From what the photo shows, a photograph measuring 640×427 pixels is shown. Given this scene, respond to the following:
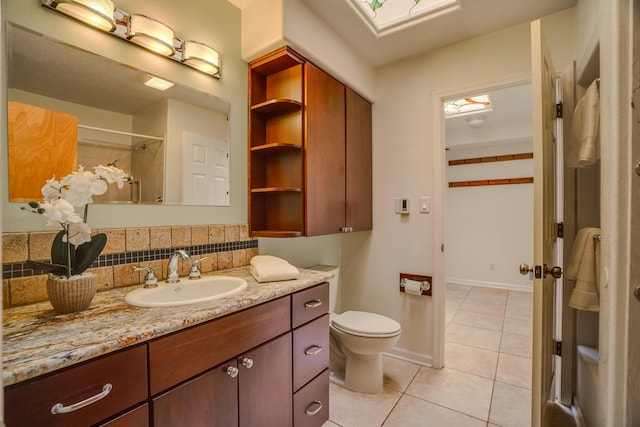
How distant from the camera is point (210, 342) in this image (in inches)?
42.9

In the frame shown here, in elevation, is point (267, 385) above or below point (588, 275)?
below

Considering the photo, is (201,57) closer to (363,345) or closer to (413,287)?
(363,345)

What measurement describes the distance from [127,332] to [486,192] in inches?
191

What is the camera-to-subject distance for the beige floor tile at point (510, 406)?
171 centimetres

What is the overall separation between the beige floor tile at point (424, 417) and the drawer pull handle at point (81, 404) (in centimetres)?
145

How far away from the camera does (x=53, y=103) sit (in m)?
1.22

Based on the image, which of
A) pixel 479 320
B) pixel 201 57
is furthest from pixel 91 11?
pixel 479 320

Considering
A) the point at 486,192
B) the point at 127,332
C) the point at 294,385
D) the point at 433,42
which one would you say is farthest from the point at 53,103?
the point at 486,192

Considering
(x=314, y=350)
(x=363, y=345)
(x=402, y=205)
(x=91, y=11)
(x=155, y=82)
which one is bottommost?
(x=363, y=345)

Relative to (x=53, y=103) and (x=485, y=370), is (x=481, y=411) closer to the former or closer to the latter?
(x=485, y=370)

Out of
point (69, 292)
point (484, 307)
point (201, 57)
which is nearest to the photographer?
point (69, 292)

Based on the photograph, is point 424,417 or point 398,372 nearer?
point 424,417

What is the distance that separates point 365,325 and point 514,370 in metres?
1.25

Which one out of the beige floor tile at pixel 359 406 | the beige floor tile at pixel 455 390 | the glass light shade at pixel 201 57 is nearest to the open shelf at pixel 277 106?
the glass light shade at pixel 201 57
